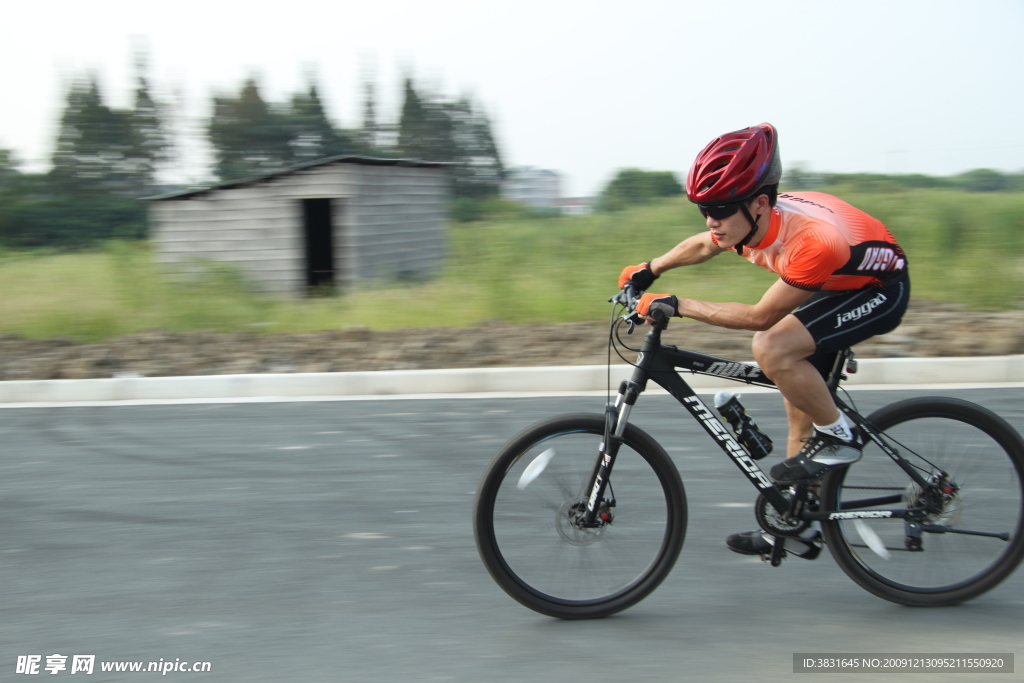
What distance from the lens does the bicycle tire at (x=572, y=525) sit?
10.4ft

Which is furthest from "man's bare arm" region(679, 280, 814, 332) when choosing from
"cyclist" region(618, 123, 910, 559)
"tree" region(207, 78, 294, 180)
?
"tree" region(207, 78, 294, 180)

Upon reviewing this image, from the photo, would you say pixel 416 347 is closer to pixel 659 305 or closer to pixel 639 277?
pixel 639 277

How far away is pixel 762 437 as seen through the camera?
329 centimetres

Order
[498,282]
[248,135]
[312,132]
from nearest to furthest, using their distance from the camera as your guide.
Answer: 1. [498,282]
2. [248,135]
3. [312,132]

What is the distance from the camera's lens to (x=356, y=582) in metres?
3.66

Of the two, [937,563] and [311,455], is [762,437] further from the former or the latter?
[311,455]

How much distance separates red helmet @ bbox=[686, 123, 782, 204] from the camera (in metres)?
2.98

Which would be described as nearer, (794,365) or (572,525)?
(794,365)

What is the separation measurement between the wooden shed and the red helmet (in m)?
12.6

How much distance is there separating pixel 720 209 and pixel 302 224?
49.2ft

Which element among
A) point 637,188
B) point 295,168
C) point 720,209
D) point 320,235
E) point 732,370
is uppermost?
point 720,209

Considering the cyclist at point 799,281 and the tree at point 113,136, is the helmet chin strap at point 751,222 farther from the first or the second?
the tree at point 113,136

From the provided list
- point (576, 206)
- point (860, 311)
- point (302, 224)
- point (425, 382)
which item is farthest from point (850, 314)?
point (302, 224)

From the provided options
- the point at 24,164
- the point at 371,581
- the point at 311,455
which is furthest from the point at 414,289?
the point at 24,164
